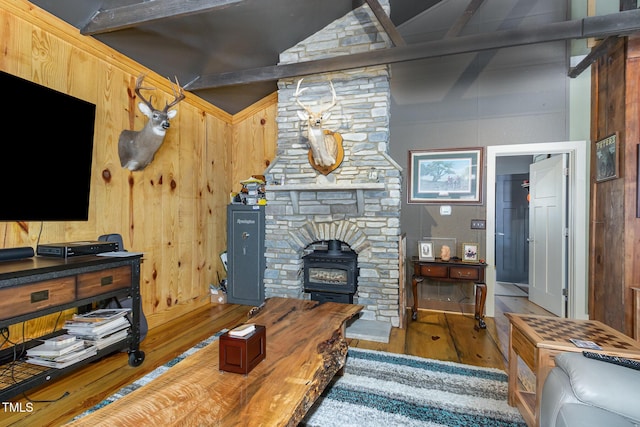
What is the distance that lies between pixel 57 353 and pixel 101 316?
36cm

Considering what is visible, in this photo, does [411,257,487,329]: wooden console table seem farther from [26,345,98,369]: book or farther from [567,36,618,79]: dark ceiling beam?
[26,345,98,369]: book

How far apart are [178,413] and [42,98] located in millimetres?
2267

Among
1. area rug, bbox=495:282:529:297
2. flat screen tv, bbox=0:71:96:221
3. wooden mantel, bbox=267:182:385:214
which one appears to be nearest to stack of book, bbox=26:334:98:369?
flat screen tv, bbox=0:71:96:221

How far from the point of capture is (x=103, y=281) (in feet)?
6.73

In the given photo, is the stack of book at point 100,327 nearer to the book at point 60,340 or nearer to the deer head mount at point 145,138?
the book at point 60,340

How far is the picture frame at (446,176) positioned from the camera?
11.9 feet

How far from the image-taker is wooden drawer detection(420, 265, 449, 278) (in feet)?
11.0

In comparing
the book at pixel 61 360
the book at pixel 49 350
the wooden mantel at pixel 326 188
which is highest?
the wooden mantel at pixel 326 188

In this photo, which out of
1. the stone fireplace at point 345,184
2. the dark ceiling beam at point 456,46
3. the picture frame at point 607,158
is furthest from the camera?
the stone fireplace at point 345,184

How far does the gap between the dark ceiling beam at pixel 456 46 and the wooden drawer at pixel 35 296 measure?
2.51 m

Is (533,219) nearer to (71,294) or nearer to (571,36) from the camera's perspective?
(571,36)

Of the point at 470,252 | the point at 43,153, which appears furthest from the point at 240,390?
the point at 470,252

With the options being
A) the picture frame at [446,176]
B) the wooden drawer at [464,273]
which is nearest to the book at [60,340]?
the wooden drawer at [464,273]

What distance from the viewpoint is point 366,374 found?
2.19 meters
